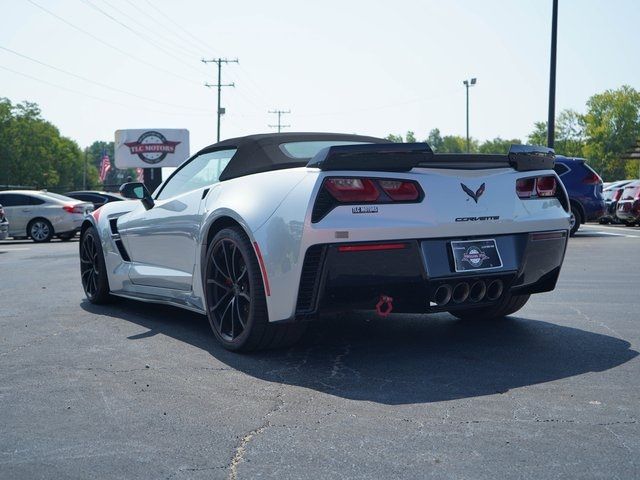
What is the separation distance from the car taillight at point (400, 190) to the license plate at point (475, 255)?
37 centimetres

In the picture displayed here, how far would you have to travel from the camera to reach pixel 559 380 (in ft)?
13.9

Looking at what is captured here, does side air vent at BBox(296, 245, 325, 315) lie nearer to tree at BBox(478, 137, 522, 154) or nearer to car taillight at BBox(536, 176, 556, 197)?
car taillight at BBox(536, 176, 556, 197)

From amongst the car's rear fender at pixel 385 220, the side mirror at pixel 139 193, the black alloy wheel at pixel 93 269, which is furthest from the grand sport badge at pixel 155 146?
the car's rear fender at pixel 385 220

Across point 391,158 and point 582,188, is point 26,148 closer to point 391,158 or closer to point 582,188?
point 582,188

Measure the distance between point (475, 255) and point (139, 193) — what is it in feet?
9.54

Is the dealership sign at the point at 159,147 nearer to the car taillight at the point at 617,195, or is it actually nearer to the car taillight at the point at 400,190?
the car taillight at the point at 617,195

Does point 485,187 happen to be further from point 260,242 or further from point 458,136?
point 458,136

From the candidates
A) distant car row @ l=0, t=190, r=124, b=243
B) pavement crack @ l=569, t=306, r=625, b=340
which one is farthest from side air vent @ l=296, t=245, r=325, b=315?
distant car row @ l=0, t=190, r=124, b=243

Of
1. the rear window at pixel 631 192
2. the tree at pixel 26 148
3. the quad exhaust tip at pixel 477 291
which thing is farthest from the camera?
the tree at pixel 26 148

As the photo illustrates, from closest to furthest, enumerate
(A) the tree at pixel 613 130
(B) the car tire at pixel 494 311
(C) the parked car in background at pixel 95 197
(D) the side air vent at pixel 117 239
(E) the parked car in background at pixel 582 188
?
(B) the car tire at pixel 494 311 → (D) the side air vent at pixel 117 239 → (E) the parked car in background at pixel 582 188 → (C) the parked car in background at pixel 95 197 → (A) the tree at pixel 613 130

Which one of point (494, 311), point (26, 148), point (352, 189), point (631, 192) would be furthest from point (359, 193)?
point (26, 148)

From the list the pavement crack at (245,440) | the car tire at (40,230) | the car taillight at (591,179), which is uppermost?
→ the car taillight at (591,179)

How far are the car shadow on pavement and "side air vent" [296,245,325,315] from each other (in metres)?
0.36

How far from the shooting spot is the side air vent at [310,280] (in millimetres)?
4430
